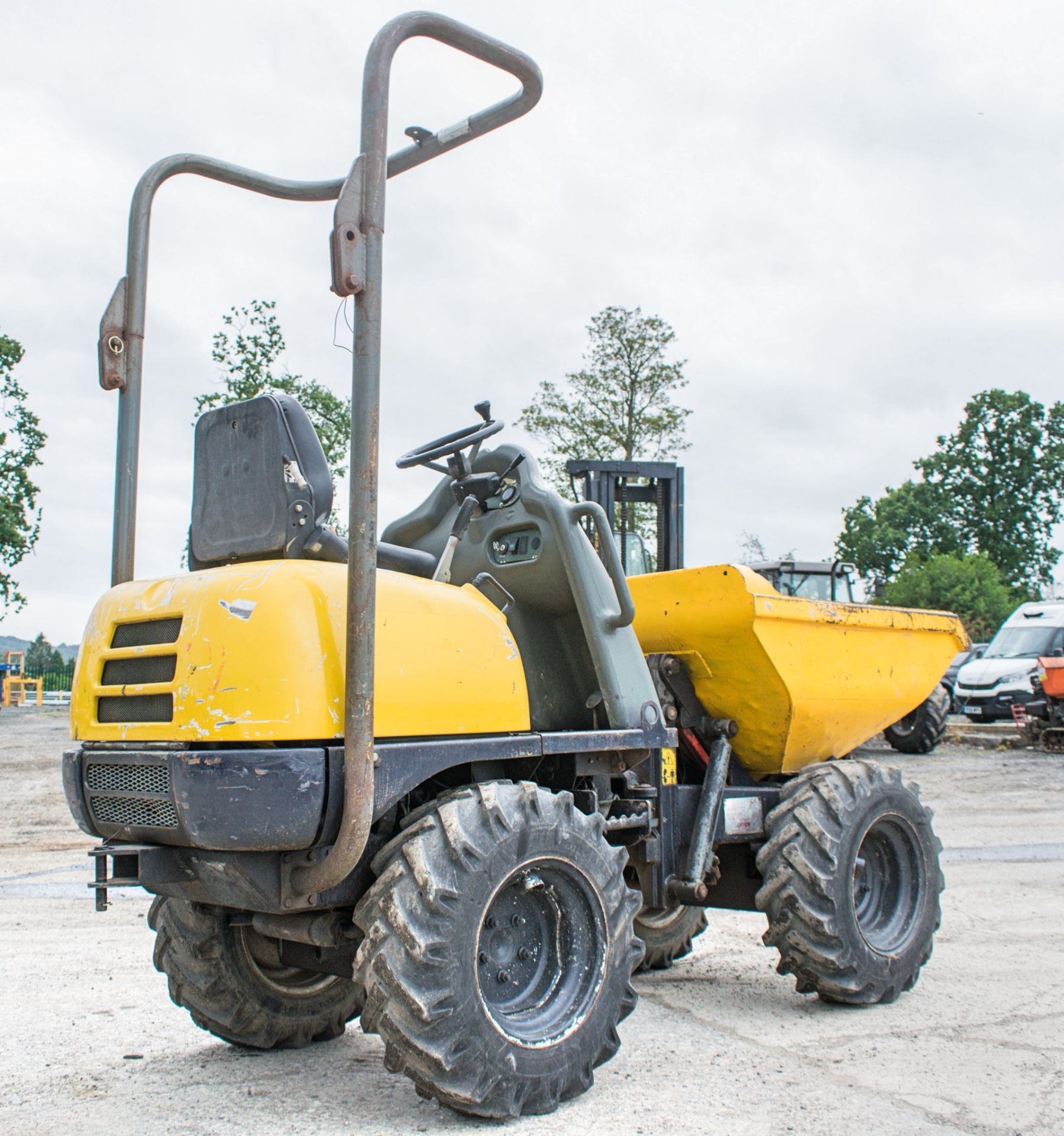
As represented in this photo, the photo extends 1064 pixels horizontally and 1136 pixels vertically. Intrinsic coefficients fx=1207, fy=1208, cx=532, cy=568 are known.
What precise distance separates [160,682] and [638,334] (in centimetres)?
2938

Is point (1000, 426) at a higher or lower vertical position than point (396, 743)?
higher

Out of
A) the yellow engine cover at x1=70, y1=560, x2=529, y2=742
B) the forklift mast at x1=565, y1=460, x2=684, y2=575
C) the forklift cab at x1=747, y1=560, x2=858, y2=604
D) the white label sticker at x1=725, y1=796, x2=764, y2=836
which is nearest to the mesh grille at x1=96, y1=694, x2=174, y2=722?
the yellow engine cover at x1=70, y1=560, x2=529, y2=742

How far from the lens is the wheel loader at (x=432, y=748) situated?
334 centimetres

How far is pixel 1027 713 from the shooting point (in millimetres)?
21734

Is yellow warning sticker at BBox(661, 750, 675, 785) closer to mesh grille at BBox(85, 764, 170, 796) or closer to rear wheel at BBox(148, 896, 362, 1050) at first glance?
rear wheel at BBox(148, 896, 362, 1050)

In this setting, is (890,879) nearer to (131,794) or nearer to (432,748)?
(432,748)

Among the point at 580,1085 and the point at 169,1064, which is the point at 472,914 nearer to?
the point at 580,1085

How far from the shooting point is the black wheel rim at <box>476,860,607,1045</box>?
12.1 ft

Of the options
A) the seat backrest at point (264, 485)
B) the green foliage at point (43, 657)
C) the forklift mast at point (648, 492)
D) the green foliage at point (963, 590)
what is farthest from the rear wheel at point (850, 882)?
the green foliage at point (963, 590)

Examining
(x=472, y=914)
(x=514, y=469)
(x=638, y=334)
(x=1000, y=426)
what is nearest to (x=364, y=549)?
(x=472, y=914)

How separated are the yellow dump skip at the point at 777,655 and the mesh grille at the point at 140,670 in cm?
233

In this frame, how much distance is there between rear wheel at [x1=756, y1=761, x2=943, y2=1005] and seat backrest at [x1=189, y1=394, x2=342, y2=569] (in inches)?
92.0

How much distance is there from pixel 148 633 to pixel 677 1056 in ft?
7.64

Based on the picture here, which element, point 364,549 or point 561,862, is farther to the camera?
point 561,862
